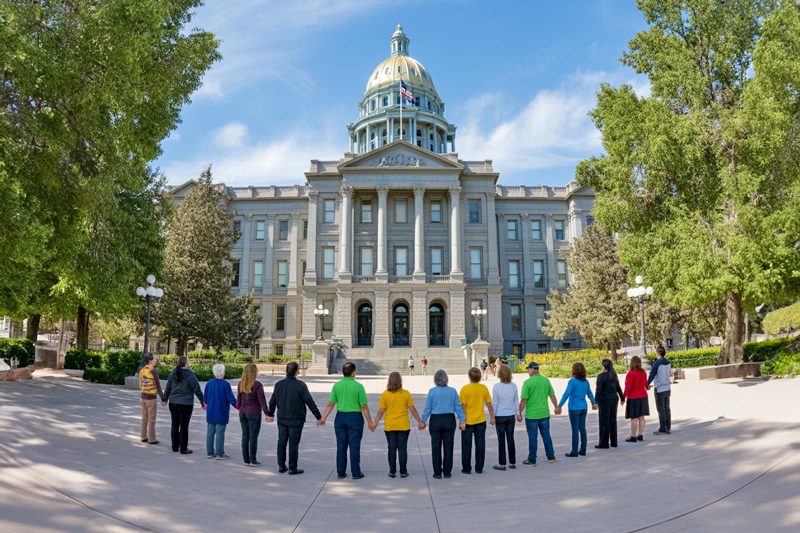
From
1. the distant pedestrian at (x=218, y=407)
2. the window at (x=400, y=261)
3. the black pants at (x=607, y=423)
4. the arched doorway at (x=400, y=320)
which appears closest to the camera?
the distant pedestrian at (x=218, y=407)

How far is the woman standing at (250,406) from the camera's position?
824cm

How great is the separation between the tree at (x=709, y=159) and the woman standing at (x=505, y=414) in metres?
12.5

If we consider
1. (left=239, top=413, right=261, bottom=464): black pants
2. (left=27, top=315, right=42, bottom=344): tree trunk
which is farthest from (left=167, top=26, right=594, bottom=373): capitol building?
(left=239, top=413, right=261, bottom=464): black pants

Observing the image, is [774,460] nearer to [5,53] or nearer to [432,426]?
[432,426]

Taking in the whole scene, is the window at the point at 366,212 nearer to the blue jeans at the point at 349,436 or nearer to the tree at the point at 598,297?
the tree at the point at 598,297

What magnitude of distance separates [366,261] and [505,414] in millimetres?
40099

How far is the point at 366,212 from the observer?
48844 mm

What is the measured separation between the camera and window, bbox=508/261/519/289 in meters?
52.9

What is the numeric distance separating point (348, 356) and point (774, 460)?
35.2m

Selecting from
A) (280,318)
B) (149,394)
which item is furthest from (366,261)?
(149,394)

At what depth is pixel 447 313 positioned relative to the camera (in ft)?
151

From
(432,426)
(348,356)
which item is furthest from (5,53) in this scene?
(348,356)

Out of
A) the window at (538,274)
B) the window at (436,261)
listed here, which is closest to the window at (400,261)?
the window at (436,261)

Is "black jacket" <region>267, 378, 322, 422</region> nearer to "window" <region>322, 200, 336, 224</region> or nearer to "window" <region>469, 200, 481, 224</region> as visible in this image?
"window" <region>322, 200, 336, 224</region>
